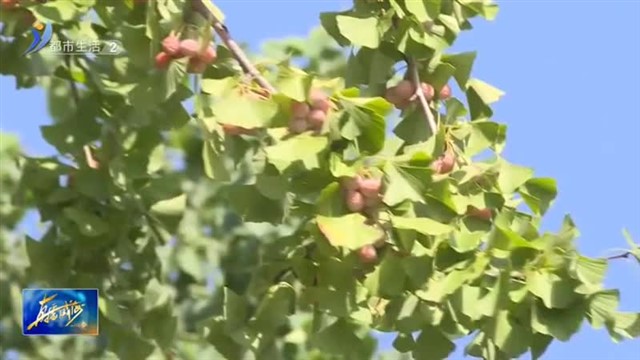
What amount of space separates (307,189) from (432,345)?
1.13 ft

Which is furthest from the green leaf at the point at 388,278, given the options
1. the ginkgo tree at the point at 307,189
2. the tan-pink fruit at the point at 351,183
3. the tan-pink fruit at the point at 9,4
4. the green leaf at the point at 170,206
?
the tan-pink fruit at the point at 9,4

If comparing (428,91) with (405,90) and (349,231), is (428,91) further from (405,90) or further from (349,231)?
(349,231)

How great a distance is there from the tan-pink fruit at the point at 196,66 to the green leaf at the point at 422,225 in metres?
0.36

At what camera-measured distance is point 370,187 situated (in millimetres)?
1821

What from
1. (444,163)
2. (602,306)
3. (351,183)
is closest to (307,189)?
(351,183)

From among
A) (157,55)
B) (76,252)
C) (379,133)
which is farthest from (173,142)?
(379,133)

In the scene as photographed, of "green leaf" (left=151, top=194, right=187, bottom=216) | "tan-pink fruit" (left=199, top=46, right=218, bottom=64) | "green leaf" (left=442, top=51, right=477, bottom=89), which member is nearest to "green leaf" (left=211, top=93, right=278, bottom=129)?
"tan-pink fruit" (left=199, top=46, right=218, bottom=64)

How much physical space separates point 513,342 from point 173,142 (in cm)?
94

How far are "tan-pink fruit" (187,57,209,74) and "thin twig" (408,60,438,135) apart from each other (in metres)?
0.35

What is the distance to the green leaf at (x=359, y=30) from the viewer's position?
80.9 inches

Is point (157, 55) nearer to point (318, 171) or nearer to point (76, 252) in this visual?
point (318, 171)

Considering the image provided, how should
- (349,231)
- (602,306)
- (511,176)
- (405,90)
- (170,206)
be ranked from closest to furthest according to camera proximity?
1. (349,231)
2. (602,306)
3. (511,176)
4. (405,90)
5. (170,206)

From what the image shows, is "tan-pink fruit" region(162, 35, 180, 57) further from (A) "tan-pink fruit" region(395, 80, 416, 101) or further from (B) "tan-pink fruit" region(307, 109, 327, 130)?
(A) "tan-pink fruit" region(395, 80, 416, 101)

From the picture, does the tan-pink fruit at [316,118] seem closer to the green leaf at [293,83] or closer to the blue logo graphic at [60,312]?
the green leaf at [293,83]
